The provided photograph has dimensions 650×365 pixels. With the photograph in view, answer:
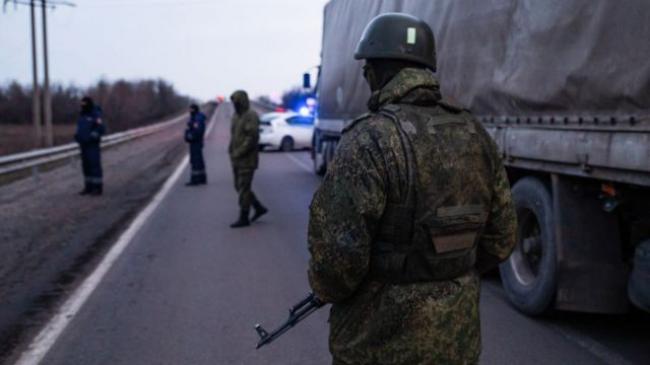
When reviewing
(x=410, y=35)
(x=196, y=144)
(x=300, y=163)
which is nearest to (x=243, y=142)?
(x=196, y=144)

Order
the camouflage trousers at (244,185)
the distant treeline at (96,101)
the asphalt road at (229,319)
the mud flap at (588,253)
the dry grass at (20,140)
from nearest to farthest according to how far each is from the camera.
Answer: the asphalt road at (229,319), the mud flap at (588,253), the camouflage trousers at (244,185), the dry grass at (20,140), the distant treeline at (96,101)

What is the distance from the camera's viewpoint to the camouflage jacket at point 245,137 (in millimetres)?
9742

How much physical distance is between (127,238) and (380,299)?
24.7 feet

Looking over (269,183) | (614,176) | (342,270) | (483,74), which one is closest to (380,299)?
(342,270)

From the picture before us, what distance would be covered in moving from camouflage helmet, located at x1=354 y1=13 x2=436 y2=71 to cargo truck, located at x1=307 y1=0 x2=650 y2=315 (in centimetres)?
205

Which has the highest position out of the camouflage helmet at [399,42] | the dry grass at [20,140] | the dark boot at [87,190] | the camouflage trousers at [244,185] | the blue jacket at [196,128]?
the camouflage helmet at [399,42]

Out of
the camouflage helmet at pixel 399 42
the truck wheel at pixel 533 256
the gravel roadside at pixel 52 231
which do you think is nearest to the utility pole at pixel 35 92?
the gravel roadside at pixel 52 231

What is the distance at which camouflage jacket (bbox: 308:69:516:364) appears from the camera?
7.28ft

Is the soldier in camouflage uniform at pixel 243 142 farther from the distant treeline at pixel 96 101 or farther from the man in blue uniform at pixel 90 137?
the distant treeline at pixel 96 101

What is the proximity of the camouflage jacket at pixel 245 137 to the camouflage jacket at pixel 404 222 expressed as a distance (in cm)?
742

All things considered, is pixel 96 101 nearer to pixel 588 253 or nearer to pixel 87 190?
pixel 87 190

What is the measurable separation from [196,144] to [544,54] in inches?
445

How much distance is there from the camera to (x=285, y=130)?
28.4 m

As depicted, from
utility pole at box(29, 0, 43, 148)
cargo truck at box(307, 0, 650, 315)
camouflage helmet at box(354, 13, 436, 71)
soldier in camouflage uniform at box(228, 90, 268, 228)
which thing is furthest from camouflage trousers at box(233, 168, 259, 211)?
utility pole at box(29, 0, 43, 148)
